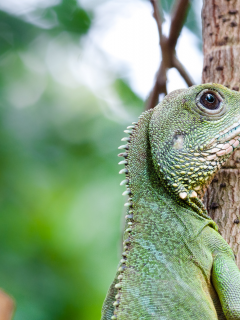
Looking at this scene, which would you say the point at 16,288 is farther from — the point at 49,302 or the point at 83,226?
the point at 83,226

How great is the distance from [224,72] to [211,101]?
0.62 metres

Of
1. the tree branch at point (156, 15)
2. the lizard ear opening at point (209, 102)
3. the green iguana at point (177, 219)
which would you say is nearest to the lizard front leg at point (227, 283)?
the green iguana at point (177, 219)

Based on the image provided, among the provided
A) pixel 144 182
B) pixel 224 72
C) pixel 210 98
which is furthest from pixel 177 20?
pixel 144 182

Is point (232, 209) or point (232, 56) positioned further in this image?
point (232, 56)

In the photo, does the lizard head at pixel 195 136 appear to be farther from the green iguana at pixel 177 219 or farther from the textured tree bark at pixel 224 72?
the textured tree bark at pixel 224 72

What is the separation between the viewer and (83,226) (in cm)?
687

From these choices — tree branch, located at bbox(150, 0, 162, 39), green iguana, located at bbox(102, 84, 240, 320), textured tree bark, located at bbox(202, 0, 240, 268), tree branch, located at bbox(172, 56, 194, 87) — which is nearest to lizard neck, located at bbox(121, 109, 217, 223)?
green iguana, located at bbox(102, 84, 240, 320)

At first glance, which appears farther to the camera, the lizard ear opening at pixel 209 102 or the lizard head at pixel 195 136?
the lizard ear opening at pixel 209 102

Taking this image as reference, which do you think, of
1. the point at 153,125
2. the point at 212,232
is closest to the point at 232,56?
the point at 153,125

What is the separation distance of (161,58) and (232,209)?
7.46 feet

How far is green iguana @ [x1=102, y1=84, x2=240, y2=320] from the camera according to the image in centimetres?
224

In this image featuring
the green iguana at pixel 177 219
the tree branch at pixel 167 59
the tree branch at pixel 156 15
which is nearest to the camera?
the green iguana at pixel 177 219

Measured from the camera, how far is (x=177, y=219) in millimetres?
2586

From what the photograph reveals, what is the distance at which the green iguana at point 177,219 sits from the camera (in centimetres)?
224
